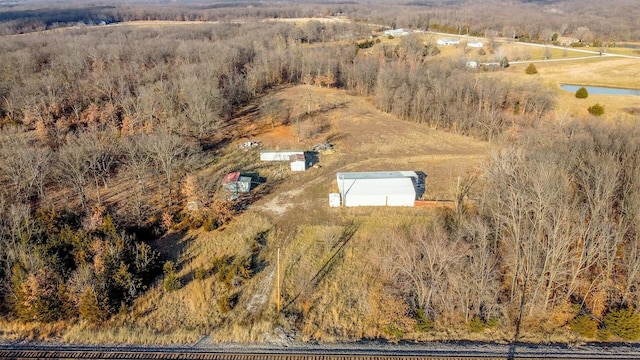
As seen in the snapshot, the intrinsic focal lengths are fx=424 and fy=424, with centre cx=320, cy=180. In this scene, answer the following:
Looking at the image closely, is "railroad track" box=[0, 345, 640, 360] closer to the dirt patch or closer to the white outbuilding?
the dirt patch

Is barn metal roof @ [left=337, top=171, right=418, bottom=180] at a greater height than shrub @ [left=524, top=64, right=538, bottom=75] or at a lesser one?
lesser

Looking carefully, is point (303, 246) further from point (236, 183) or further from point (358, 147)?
point (358, 147)

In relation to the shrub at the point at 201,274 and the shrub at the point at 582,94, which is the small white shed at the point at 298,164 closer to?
the shrub at the point at 201,274

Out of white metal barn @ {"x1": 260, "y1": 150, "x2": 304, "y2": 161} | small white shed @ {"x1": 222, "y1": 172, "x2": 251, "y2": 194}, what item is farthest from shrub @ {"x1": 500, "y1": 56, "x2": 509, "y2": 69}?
small white shed @ {"x1": 222, "y1": 172, "x2": 251, "y2": 194}

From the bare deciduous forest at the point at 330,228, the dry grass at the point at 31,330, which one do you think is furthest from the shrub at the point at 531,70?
the dry grass at the point at 31,330

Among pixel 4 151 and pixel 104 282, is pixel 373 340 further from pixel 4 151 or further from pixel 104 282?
pixel 4 151

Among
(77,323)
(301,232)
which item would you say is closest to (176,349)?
A: (77,323)
